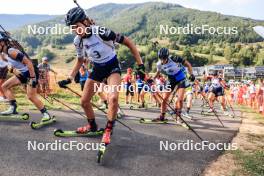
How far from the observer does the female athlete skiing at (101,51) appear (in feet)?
21.7

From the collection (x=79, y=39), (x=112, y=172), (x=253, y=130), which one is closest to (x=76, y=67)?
(x=79, y=39)

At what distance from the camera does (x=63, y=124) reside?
906 centimetres

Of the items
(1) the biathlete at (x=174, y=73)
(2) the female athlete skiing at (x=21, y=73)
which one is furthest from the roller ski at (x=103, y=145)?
(1) the biathlete at (x=174, y=73)

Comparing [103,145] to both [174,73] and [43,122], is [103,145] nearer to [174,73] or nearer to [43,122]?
[43,122]

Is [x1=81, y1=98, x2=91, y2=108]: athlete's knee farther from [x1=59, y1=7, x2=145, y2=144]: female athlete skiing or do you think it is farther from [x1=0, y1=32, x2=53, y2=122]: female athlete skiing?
[x1=0, y1=32, x2=53, y2=122]: female athlete skiing

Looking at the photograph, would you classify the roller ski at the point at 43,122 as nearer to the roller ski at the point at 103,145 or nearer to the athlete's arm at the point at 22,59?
the athlete's arm at the point at 22,59

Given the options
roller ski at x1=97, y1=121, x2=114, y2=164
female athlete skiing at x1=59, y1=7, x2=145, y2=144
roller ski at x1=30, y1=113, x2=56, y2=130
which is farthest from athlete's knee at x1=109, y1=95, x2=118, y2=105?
roller ski at x1=30, y1=113, x2=56, y2=130
